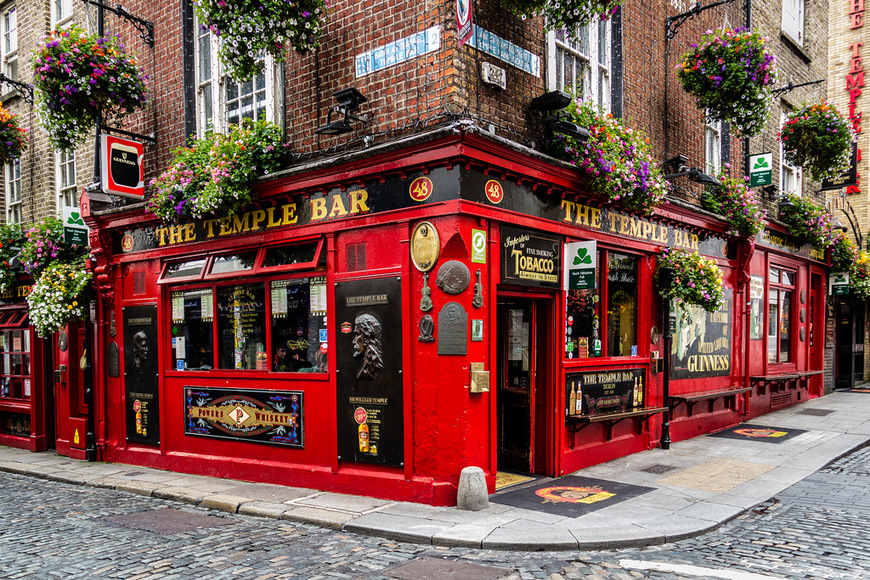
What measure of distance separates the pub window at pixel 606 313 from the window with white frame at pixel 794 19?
10049 mm

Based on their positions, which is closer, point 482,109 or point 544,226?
point 482,109

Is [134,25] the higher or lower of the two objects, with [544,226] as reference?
higher

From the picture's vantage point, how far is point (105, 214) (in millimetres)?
11711

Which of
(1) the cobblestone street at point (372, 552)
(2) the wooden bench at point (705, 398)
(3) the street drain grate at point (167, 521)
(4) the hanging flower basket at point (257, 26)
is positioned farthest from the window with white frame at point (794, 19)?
(3) the street drain grate at point (167, 521)

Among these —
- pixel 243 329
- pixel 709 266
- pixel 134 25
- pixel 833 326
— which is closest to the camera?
pixel 243 329

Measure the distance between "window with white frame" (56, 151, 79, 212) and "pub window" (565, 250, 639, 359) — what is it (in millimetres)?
10858

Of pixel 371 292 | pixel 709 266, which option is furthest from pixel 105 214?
pixel 709 266

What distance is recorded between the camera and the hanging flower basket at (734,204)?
41.6 feet

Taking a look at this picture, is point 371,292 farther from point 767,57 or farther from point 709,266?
point 767,57

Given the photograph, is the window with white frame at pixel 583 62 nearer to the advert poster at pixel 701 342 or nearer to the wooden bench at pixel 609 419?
the advert poster at pixel 701 342

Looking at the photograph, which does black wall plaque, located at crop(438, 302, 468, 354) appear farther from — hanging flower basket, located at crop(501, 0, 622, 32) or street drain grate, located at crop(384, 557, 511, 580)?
hanging flower basket, located at crop(501, 0, 622, 32)

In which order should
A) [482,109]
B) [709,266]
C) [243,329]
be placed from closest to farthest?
[482,109]
[243,329]
[709,266]

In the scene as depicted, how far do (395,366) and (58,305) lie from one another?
288 inches

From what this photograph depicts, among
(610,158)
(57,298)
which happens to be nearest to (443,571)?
(610,158)
